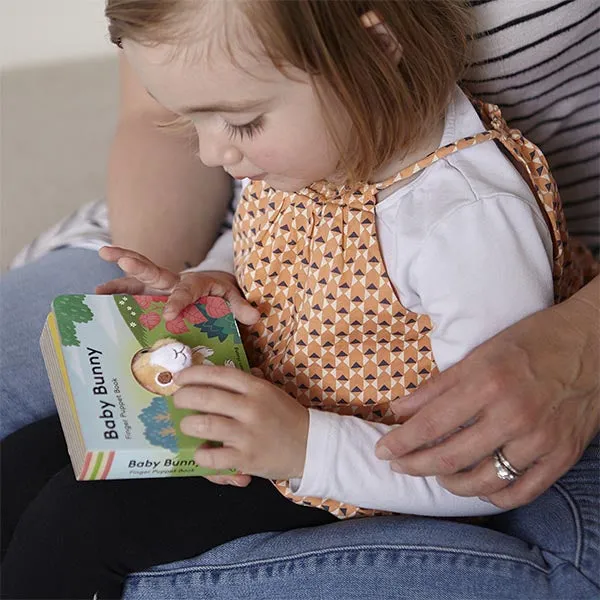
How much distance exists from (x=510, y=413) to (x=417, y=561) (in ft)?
→ 0.52

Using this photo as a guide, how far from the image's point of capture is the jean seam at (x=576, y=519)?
2.55 ft

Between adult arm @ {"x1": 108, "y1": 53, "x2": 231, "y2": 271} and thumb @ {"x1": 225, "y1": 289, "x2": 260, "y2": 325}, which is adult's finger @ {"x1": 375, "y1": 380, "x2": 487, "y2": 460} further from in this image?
adult arm @ {"x1": 108, "y1": 53, "x2": 231, "y2": 271}

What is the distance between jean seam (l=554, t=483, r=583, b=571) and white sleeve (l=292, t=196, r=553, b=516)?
156 mm

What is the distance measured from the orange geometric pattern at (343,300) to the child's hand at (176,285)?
3 cm

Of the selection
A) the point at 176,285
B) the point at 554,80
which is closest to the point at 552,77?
the point at 554,80

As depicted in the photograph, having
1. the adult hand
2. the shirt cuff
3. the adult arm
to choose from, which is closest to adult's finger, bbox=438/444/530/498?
the adult hand

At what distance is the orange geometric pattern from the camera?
815mm

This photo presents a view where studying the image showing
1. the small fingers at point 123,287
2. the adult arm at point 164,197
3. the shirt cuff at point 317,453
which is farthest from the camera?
the adult arm at point 164,197

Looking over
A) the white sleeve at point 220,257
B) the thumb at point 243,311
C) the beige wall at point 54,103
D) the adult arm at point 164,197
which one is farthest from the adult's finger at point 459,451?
the beige wall at point 54,103

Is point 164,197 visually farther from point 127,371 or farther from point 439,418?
point 439,418

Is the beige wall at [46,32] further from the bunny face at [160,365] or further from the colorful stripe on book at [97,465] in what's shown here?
the colorful stripe on book at [97,465]

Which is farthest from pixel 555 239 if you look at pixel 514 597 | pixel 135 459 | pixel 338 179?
pixel 135 459

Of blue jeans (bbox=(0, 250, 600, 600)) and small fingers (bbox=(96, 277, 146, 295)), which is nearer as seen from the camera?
blue jeans (bbox=(0, 250, 600, 600))

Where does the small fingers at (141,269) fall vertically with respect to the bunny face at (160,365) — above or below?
above
